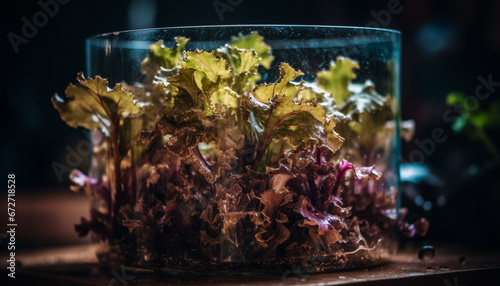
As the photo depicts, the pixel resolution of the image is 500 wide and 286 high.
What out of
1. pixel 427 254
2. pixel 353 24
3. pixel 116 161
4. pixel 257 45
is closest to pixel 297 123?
pixel 257 45

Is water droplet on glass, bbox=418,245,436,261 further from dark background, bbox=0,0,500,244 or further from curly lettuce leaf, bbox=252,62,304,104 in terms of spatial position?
curly lettuce leaf, bbox=252,62,304,104

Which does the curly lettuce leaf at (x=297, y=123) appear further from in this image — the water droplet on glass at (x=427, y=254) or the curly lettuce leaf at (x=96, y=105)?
the water droplet on glass at (x=427, y=254)

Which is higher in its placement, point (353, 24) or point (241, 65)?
point (353, 24)

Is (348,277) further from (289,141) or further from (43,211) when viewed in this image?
(43,211)

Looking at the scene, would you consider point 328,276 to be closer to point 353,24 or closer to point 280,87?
point 280,87

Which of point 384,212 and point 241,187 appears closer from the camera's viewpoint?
point 241,187

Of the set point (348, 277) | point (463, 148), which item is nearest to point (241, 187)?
point (348, 277)

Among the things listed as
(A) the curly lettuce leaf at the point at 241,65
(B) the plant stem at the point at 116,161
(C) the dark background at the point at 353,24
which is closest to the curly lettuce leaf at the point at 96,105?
(B) the plant stem at the point at 116,161
